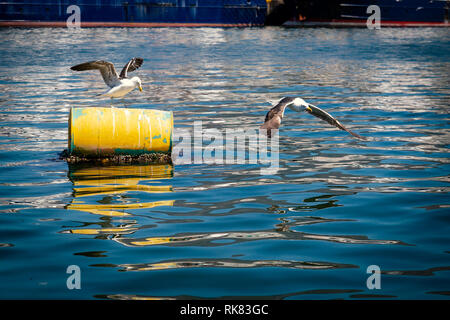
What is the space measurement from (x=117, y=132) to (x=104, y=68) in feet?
6.27

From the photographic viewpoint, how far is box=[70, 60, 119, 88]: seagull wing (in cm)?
1151

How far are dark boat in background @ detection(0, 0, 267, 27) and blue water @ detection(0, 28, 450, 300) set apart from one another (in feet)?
125

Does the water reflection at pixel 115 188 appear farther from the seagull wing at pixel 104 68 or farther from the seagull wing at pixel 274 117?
the seagull wing at pixel 104 68

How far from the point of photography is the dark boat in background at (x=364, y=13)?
65688 mm

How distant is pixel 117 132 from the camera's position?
10562mm

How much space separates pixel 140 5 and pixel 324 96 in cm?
4222

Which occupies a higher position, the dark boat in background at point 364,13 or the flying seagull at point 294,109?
the dark boat in background at point 364,13

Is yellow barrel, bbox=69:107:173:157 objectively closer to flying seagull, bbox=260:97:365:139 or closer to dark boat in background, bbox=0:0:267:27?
flying seagull, bbox=260:97:365:139

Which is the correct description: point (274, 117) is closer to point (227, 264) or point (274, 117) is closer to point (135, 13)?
point (227, 264)

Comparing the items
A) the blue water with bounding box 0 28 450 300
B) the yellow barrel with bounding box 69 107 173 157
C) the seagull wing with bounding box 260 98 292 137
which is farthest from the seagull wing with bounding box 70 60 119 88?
the seagull wing with bounding box 260 98 292 137

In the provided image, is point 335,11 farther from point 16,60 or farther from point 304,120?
point 304,120

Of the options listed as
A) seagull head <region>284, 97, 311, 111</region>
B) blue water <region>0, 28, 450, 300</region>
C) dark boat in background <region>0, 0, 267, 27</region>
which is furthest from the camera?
dark boat in background <region>0, 0, 267, 27</region>

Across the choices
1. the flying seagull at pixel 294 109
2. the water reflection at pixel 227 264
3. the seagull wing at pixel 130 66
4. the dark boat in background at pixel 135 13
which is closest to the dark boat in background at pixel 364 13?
the dark boat in background at pixel 135 13

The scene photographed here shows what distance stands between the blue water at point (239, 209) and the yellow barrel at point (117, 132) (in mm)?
371
